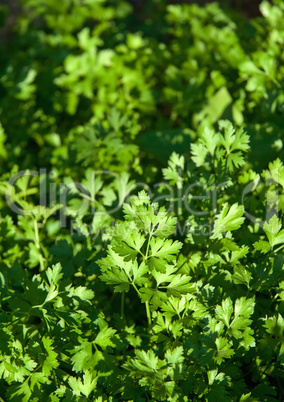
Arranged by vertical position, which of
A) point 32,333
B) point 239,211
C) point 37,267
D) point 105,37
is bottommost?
point 37,267

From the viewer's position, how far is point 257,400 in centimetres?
115

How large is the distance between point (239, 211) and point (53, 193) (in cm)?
84

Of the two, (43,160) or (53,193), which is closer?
(53,193)

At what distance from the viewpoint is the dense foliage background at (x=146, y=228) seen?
117 cm

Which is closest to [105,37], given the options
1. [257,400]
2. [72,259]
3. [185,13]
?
[185,13]

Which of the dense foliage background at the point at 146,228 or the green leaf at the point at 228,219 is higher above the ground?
the green leaf at the point at 228,219

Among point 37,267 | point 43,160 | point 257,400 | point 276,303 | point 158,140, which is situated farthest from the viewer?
point 43,160

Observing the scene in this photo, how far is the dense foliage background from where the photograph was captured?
1173 mm

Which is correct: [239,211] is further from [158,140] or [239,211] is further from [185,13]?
[185,13]

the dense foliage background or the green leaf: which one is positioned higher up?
the green leaf

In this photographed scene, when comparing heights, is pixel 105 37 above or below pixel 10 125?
above

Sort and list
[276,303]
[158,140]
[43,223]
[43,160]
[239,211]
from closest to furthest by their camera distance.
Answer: [239,211]
[276,303]
[43,223]
[158,140]
[43,160]

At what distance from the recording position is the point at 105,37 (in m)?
2.61

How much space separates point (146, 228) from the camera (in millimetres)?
1194
